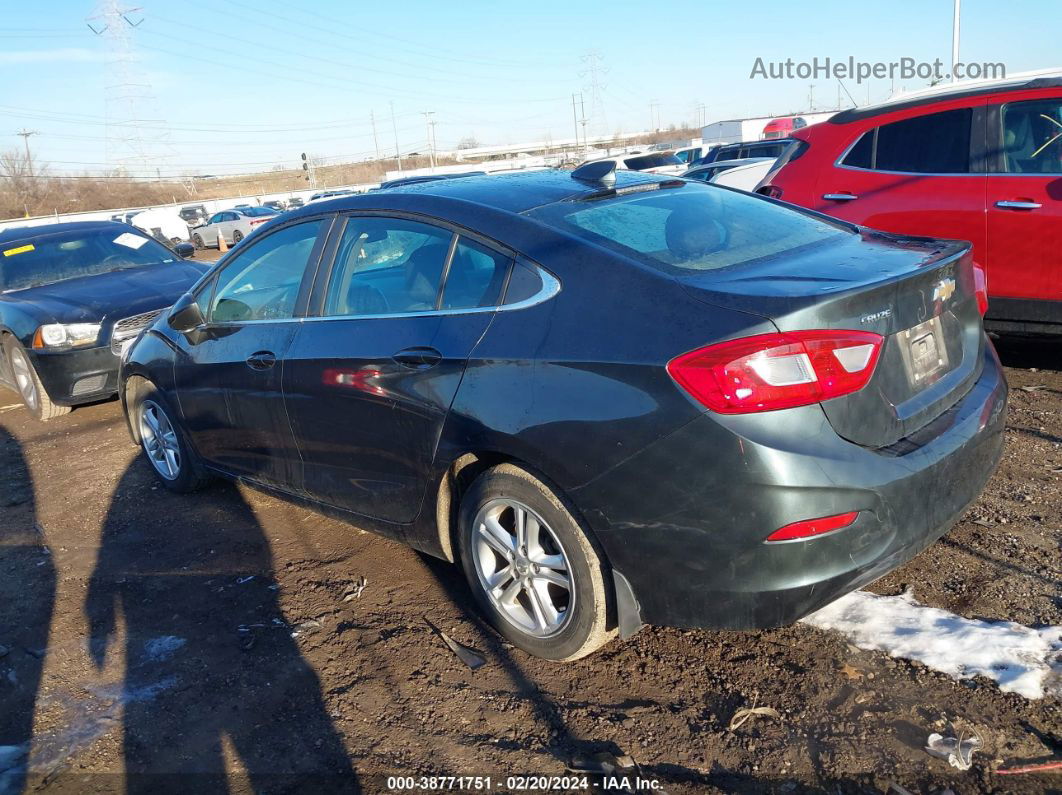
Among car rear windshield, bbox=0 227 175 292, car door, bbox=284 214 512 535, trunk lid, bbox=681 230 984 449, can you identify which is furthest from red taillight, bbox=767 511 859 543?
car rear windshield, bbox=0 227 175 292

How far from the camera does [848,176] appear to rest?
236 inches

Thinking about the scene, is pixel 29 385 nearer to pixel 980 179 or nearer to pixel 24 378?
pixel 24 378

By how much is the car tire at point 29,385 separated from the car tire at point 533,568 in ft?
18.4

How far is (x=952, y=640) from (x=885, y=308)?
117 centimetres

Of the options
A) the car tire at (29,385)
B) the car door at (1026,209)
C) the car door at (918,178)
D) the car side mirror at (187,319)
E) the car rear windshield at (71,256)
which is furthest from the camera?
the car rear windshield at (71,256)

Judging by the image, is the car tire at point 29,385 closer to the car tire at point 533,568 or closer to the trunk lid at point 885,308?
the car tire at point 533,568

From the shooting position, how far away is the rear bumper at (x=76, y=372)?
683cm

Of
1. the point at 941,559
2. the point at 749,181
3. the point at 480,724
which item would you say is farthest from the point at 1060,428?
the point at 749,181

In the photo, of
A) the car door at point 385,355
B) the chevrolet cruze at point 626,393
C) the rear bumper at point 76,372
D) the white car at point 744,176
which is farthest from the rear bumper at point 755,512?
the white car at point 744,176

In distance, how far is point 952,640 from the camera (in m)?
2.85

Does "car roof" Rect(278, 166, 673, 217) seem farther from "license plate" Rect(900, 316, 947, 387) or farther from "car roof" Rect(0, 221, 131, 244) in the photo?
"car roof" Rect(0, 221, 131, 244)

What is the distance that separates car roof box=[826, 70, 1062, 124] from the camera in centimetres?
525

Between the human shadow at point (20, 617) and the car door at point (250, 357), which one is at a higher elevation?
the car door at point (250, 357)

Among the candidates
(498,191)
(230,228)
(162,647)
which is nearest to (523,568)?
(498,191)
